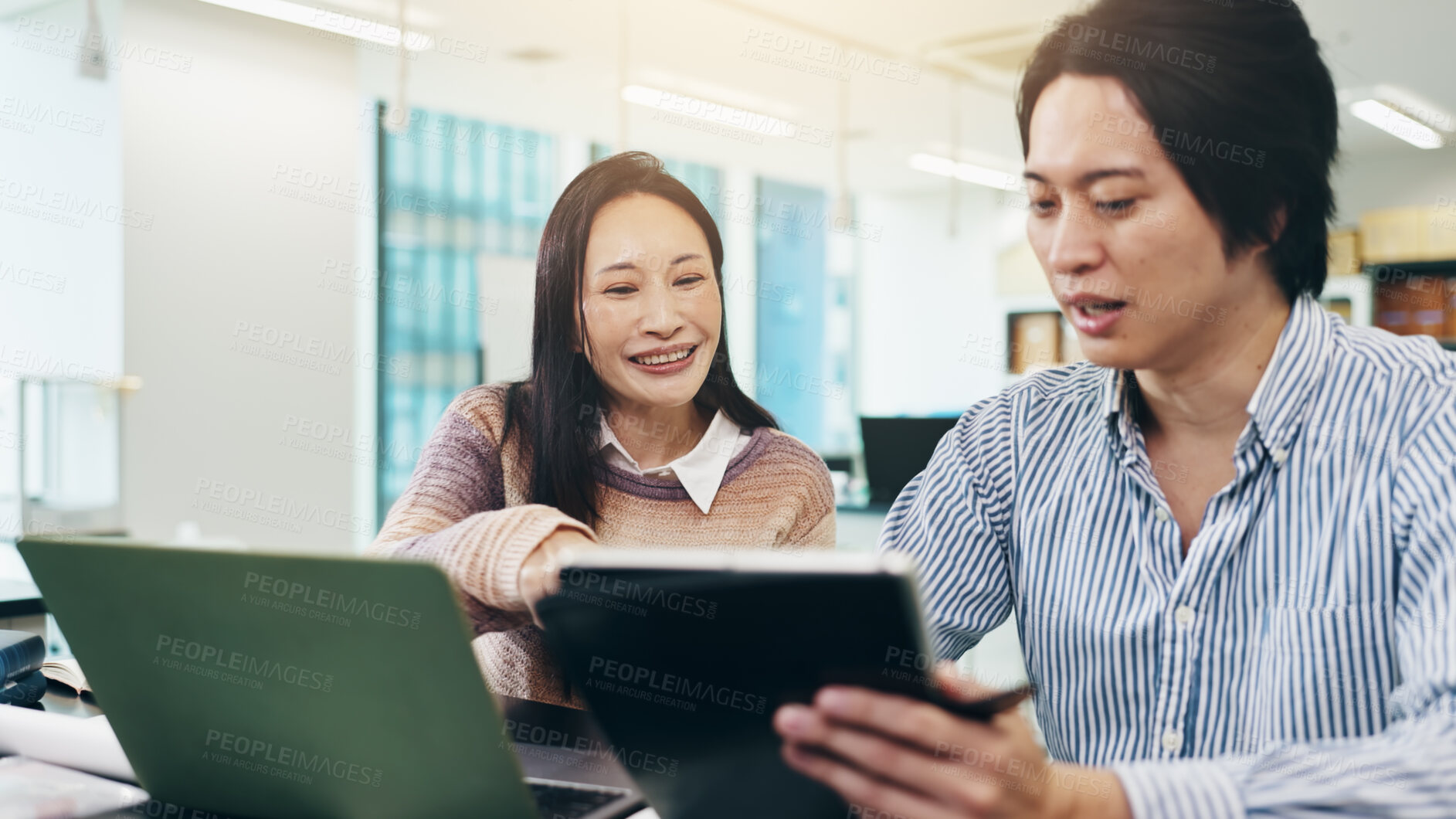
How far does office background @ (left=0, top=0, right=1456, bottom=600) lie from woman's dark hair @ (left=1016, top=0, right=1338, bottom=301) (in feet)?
7.41

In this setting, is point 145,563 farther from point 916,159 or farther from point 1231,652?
point 916,159

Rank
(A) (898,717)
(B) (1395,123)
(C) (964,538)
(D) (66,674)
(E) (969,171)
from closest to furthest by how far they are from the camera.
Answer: (A) (898,717) → (C) (964,538) → (D) (66,674) → (B) (1395,123) → (E) (969,171)

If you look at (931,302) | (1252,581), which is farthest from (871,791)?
(931,302)

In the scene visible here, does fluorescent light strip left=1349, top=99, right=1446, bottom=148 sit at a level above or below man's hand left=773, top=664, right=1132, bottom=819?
above

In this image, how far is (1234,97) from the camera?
1.03 meters

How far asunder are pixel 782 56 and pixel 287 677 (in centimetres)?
476

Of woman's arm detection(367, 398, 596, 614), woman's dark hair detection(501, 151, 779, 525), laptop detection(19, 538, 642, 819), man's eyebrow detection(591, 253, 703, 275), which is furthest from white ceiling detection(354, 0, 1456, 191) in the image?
laptop detection(19, 538, 642, 819)

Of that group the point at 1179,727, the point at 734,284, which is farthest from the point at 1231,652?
the point at 734,284

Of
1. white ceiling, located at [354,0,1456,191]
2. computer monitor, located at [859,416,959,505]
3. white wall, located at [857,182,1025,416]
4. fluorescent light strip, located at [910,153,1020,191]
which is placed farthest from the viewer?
white wall, located at [857,182,1025,416]

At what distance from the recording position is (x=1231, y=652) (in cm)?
109

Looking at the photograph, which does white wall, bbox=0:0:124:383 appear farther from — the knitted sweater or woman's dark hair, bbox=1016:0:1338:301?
woman's dark hair, bbox=1016:0:1338:301

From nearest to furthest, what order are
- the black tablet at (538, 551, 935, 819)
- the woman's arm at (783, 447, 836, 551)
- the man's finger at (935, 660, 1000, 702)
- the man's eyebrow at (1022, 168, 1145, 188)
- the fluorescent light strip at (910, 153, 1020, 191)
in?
1. the black tablet at (538, 551, 935, 819)
2. the man's finger at (935, 660, 1000, 702)
3. the man's eyebrow at (1022, 168, 1145, 188)
4. the woman's arm at (783, 447, 836, 551)
5. the fluorescent light strip at (910, 153, 1020, 191)

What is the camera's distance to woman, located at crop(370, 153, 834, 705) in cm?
157

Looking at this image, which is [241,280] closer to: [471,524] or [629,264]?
[629,264]
